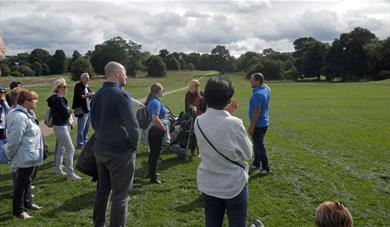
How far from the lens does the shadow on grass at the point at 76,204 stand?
7098 mm

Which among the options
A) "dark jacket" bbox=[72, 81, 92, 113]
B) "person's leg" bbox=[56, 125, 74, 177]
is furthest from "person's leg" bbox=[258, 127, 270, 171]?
"dark jacket" bbox=[72, 81, 92, 113]

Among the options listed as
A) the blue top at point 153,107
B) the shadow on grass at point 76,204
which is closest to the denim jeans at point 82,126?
the blue top at point 153,107

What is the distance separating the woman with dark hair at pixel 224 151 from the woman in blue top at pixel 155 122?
3889 millimetres

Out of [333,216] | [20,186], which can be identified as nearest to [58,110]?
[20,186]

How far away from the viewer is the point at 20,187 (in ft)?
21.6

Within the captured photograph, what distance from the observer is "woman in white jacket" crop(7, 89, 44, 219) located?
6.48m

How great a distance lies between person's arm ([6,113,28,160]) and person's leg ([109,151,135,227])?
71.8 inches

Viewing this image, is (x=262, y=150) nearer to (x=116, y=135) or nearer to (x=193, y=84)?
(x=193, y=84)

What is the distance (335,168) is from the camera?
10.2 m

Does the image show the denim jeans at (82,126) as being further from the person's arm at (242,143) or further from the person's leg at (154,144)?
the person's arm at (242,143)

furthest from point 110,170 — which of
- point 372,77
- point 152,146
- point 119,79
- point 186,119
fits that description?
point 372,77

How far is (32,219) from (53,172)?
3.15 meters

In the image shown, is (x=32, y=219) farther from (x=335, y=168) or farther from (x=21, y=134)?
(x=335, y=168)

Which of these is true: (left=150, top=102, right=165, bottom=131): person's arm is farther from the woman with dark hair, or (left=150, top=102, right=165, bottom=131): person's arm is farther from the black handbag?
the woman with dark hair
